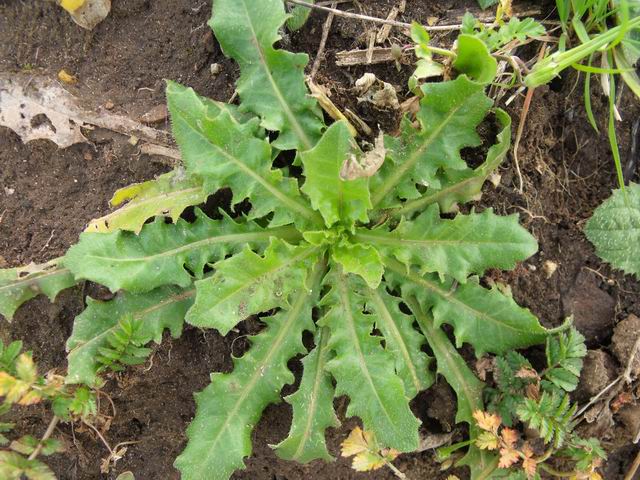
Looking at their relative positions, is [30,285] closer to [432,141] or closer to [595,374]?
[432,141]

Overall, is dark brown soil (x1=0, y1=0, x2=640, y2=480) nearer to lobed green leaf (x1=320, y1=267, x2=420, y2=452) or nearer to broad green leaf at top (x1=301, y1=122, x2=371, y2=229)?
lobed green leaf (x1=320, y1=267, x2=420, y2=452)

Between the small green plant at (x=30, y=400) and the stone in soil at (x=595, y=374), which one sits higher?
the small green plant at (x=30, y=400)

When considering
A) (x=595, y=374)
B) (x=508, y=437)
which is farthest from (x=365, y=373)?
(x=595, y=374)

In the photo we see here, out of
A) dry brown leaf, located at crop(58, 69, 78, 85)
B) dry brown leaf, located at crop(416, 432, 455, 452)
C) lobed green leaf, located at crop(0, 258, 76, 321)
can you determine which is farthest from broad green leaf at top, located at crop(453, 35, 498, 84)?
lobed green leaf, located at crop(0, 258, 76, 321)

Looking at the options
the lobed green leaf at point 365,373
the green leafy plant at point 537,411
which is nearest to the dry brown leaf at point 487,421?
the green leafy plant at point 537,411

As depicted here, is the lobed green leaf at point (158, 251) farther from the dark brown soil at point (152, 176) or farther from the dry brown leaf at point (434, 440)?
the dry brown leaf at point (434, 440)
